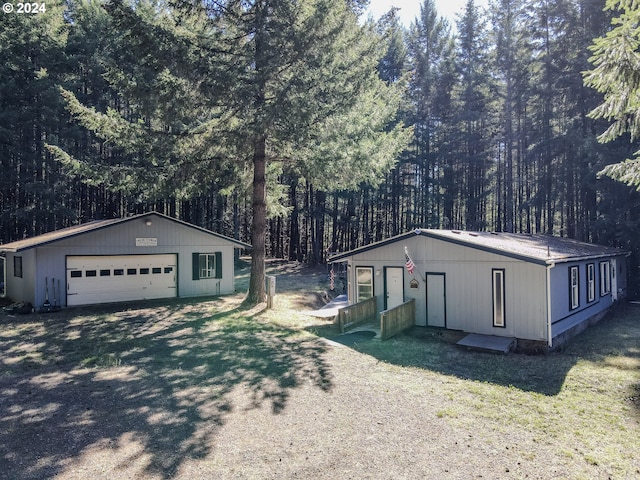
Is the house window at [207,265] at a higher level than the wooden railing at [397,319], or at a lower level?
higher

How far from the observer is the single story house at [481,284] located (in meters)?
11.2

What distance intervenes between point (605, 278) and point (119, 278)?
21064 millimetres

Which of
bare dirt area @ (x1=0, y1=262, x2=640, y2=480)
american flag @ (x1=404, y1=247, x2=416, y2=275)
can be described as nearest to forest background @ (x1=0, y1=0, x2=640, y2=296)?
american flag @ (x1=404, y1=247, x2=416, y2=275)

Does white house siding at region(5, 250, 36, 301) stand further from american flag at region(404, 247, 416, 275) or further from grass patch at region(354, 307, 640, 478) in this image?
american flag at region(404, 247, 416, 275)

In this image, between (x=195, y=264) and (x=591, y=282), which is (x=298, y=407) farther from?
(x=591, y=282)

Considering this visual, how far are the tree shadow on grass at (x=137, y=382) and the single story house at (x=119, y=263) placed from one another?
193 cm

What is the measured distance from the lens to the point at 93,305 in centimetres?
1580

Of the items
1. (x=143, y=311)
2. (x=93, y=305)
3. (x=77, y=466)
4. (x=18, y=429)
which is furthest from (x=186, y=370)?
(x=93, y=305)

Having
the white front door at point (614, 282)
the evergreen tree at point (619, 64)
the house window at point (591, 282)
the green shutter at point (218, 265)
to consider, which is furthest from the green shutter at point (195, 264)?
the white front door at point (614, 282)

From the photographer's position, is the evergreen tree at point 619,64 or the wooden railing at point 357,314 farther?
the wooden railing at point 357,314

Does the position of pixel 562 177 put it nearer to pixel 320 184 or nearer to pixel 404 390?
pixel 320 184

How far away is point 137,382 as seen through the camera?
792cm

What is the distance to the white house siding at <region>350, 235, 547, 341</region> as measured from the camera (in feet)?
36.7

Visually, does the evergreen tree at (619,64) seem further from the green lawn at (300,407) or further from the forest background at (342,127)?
the green lawn at (300,407)
